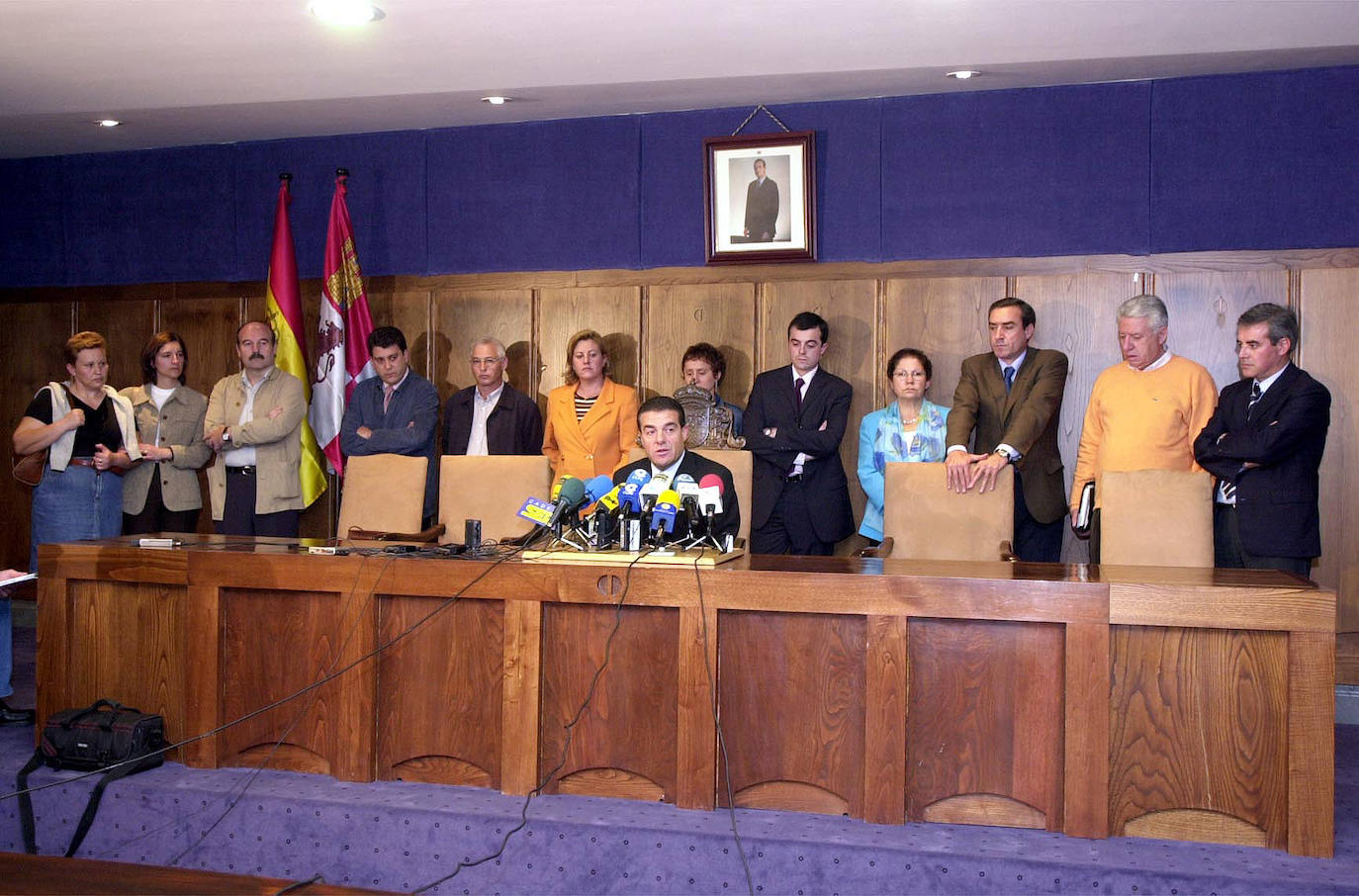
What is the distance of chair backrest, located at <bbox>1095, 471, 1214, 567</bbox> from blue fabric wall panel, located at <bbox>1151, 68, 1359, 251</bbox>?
1998mm

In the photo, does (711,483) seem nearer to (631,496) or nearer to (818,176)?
(631,496)

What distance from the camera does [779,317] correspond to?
5.95 metres

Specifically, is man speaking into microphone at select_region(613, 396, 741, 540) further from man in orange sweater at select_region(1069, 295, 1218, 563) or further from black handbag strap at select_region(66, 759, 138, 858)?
black handbag strap at select_region(66, 759, 138, 858)

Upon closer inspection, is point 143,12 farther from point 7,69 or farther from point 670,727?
point 670,727

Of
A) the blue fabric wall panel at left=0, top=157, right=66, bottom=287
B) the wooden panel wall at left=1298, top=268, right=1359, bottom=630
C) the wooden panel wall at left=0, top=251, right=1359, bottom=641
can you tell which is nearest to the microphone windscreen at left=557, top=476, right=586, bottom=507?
the wooden panel wall at left=0, top=251, right=1359, bottom=641

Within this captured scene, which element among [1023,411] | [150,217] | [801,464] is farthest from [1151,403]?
[150,217]

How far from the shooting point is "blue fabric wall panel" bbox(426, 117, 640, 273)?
6199 millimetres

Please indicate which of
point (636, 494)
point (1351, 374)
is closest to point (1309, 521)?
point (1351, 374)

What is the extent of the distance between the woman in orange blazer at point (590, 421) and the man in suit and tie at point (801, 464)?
60cm

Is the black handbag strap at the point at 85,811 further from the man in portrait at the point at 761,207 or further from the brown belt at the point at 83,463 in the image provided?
the man in portrait at the point at 761,207

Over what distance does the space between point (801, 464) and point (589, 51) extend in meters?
1.97

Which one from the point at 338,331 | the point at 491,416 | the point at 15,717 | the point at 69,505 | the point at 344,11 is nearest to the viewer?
the point at 15,717

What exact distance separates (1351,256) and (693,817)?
13.7 ft

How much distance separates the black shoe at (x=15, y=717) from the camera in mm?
3918
